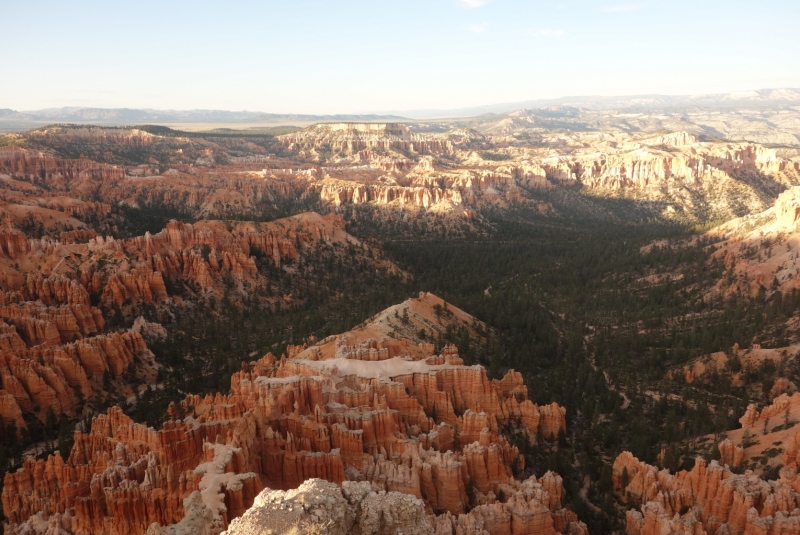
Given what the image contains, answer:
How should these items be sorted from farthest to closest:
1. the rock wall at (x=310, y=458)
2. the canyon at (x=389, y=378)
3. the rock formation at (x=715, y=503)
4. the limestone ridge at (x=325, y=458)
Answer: the canyon at (x=389, y=378)
the rock formation at (x=715, y=503)
the rock wall at (x=310, y=458)
the limestone ridge at (x=325, y=458)

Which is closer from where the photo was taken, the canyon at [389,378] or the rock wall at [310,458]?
the rock wall at [310,458]

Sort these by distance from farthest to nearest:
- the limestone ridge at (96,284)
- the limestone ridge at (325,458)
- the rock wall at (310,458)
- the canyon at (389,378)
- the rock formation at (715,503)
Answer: the limestone ridge at (96,284) < the canyon at (389,378) < the rock formation at (715,503) < the rock wall at (310,458) < the limestone ridge at (325,458)

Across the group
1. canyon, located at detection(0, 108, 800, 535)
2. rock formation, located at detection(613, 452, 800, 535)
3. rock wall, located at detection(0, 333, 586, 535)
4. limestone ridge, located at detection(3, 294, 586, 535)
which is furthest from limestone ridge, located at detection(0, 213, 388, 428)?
rock formation, located at detection(613, 452, 800, 535)

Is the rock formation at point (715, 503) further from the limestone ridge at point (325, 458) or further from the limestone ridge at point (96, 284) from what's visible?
the limestone ridge at point (96, 284)

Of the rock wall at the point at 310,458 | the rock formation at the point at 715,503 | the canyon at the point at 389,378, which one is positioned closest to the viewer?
the rock wall at the point at 310,458

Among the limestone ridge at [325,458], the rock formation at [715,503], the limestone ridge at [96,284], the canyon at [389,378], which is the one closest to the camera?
the limestone ridge at [325,458]

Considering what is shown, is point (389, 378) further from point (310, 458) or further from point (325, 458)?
point (310, 458)

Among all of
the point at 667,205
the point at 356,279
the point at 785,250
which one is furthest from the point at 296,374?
the point at 667,205

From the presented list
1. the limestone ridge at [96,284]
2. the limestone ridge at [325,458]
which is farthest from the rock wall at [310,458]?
the limestone ridge at [96,284]

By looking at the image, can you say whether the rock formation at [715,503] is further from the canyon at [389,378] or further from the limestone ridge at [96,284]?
the limestone ridge at [96,284]

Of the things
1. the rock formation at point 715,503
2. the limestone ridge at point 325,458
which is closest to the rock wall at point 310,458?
the limestone ridge at point 325,458

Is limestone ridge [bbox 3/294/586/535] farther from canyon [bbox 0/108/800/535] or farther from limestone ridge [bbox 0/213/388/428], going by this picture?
limestone ridge [bbox 0/213/388/428]
